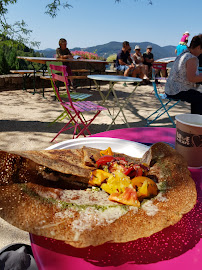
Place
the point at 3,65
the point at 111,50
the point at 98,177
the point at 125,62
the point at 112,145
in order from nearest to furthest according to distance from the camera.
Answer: the point at 98,177 → the point at 112,145 → the point at 3,65 → the point at 125,62 → the point at 111,50

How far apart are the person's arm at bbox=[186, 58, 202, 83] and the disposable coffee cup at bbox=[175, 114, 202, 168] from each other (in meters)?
2.98

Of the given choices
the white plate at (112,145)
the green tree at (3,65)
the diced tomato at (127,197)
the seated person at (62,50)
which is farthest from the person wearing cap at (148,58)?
the diced tomato at (127,197)

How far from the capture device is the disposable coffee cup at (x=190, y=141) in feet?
3.35

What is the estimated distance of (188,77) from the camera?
3873 mm

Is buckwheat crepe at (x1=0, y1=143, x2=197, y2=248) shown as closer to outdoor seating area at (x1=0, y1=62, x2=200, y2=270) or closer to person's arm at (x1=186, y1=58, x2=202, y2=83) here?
outdoor seating area at (x1=0, y1=62, x2=200, y2=270)

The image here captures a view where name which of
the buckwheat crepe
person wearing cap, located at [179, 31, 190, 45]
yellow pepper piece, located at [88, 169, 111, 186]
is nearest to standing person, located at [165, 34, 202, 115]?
the buckwheat crepe

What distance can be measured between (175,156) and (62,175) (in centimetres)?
43

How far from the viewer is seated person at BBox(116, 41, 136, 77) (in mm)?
9712

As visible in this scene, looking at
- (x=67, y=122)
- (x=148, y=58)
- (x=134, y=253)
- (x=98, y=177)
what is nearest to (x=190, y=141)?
(x=98, y=177)

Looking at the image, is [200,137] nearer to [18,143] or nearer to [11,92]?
[18,143]

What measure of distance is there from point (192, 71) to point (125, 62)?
660 centimetres

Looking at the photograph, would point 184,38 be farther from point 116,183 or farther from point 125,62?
point 116,183

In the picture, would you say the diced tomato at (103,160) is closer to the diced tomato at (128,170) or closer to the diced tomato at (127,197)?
the diced tomato at (128,170)

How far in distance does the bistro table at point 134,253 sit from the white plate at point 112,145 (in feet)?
1.81
